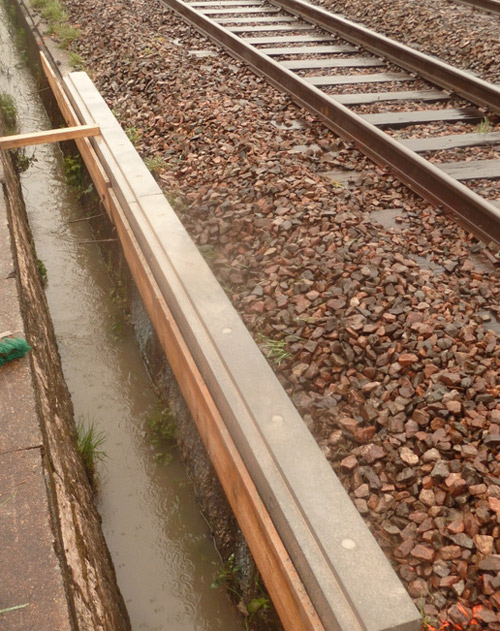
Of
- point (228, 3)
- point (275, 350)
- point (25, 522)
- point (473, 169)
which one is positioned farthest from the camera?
point (228, 3)

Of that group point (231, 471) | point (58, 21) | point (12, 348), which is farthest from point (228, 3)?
point (231, 471)

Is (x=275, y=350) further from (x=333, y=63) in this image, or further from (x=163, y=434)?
(x=333, y=63)

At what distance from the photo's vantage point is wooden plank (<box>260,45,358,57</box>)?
820cm

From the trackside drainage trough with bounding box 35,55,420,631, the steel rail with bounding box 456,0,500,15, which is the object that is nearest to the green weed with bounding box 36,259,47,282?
the trackside drainage trough with bounding box 35,55,420,631

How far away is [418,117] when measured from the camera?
20.7 ft

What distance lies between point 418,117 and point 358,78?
4.31 ft

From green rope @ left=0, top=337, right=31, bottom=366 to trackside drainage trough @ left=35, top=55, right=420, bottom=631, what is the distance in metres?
0.88

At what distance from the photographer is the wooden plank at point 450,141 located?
18.7 ft

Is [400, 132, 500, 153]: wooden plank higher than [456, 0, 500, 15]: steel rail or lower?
lower

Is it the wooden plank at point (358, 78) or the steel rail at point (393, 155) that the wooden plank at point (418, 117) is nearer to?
the steel rail at point (393, 155)

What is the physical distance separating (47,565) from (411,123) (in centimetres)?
526

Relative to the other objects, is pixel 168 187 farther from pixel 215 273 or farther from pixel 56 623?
pixel 56 623

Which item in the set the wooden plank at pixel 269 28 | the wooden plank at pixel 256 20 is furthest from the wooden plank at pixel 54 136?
the wooden plank at pixel 256 20

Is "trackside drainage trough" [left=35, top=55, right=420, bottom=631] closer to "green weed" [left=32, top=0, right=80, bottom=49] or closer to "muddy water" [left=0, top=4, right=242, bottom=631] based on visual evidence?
"muddy water" [left=0, top=4, right=242, bottom=631]
